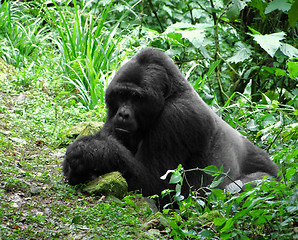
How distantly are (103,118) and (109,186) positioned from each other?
6.63 feet

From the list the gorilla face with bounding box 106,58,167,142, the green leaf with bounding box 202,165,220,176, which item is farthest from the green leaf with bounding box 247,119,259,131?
the green leaf with bounding box 202,165,220,176

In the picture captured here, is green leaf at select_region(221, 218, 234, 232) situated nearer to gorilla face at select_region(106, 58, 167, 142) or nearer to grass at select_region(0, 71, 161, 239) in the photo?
grass at select_region(0, 71, 161, 239)

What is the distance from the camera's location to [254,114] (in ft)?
16.2

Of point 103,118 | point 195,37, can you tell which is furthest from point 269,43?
point 103,118

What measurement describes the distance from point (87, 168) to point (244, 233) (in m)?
1.63

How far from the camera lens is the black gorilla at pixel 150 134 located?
3.67 meters

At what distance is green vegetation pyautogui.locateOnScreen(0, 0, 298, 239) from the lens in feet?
8.02

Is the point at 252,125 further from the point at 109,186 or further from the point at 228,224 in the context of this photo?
the point at 228,224

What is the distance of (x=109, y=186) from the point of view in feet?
10.9

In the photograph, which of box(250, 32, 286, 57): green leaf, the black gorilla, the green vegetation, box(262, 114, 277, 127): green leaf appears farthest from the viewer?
box(262, 114, 277, 127): green leaf

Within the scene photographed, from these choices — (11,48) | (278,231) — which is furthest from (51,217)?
(11,48)

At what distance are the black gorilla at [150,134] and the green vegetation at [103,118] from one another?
0.99 feet

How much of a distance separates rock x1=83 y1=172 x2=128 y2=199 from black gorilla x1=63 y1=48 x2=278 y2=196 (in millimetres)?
169

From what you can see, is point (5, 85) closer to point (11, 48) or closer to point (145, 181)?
point (11, 48)
